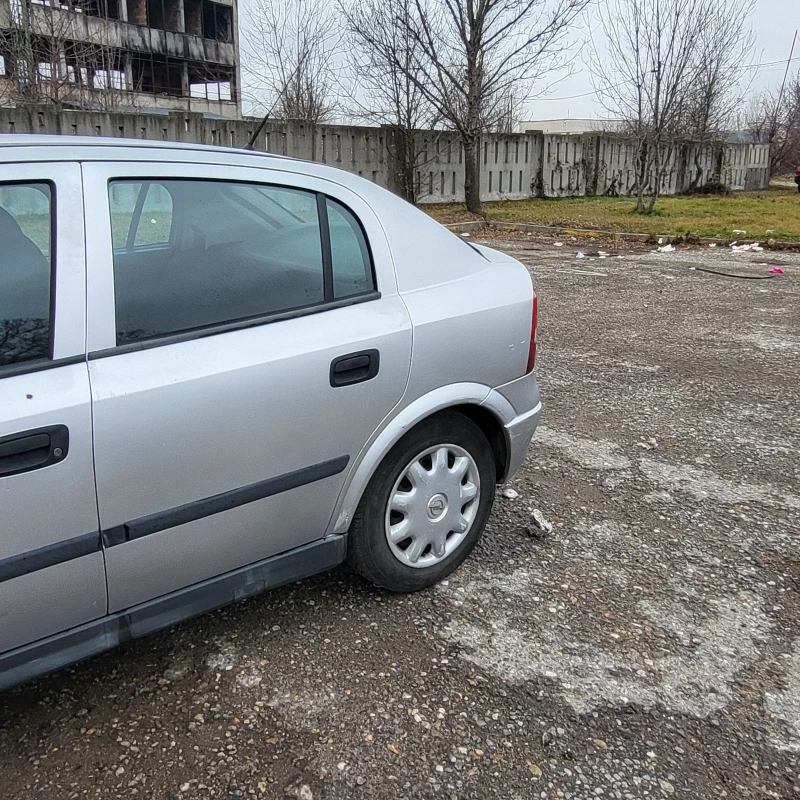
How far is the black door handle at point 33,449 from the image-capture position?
1963mm

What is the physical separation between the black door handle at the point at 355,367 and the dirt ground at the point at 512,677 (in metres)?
0.94

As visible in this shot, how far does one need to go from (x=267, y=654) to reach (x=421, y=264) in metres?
1.50

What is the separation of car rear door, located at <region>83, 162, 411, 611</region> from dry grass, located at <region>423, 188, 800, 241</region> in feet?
43.1

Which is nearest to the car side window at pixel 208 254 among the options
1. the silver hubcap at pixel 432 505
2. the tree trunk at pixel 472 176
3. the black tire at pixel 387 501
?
the black tire at pixel 387 501

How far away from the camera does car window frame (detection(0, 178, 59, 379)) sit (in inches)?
81.4

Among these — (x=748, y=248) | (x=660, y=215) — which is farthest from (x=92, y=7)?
(x=748, y=248)

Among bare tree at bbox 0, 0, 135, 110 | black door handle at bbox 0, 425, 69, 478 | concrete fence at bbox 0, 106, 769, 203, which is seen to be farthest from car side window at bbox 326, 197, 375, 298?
bare tree at bbox 0, 0, 135, 110

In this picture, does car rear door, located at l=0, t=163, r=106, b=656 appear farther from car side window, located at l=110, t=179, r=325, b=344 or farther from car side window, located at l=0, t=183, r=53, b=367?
car side window, located at l=110, t=179, r=325, b=344

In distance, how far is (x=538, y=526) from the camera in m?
3.68

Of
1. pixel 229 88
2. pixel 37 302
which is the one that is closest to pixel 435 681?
pixel 37 302

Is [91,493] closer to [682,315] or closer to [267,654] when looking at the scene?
[267,654]

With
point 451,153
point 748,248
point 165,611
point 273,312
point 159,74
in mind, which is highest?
point 159,74

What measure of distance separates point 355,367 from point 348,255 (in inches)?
17.1

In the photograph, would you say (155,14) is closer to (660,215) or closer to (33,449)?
(660,215)
